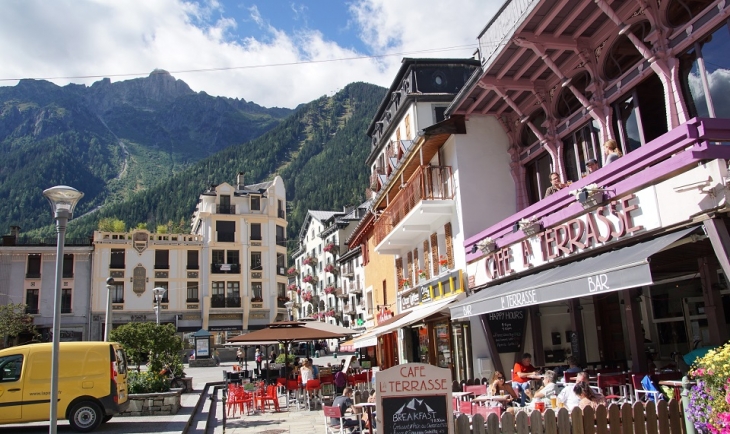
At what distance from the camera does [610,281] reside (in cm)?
875

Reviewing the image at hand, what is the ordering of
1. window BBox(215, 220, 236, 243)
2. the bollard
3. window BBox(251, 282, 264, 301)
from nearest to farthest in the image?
the bollard < window BBox(251, 282, 264, 301) < window BBox(215, 220, 236, 243)

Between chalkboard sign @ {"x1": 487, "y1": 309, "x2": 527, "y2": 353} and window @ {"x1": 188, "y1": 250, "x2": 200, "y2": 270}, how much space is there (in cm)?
4575

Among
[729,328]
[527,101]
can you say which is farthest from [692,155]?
[527,101]

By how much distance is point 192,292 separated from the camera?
57438 millimetres

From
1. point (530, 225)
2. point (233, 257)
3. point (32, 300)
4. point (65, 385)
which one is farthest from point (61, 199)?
point (233, 257)

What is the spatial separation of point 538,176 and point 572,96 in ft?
9.46

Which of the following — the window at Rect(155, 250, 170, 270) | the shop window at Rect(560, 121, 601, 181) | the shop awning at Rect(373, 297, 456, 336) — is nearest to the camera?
the shop window at Rect(560, 121, 601, 181)

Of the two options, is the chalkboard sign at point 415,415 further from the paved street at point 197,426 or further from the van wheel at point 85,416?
the van wheel at point 85,416

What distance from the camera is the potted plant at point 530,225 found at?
45.2 ft

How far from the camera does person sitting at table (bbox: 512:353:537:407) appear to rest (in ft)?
Answer: 42.2

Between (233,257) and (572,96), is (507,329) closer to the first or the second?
(572,96)

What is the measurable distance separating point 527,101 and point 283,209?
4934 cm

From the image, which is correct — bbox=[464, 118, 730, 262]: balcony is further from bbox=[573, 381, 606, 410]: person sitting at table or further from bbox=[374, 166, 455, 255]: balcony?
bbox=[374, 166, 455, 255]: balcony

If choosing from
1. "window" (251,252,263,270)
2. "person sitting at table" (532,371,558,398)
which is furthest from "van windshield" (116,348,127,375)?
"window" (251,252,263,270)
